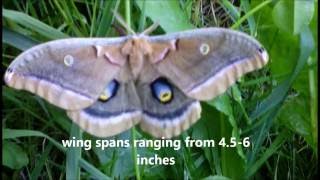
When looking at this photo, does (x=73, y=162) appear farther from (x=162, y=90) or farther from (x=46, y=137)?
(x=162, y=90)

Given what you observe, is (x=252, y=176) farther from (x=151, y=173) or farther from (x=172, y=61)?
(x=172, y=61)

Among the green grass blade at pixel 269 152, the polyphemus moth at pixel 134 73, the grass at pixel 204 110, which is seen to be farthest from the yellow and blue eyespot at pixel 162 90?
the green grass blade at pixel 269 152

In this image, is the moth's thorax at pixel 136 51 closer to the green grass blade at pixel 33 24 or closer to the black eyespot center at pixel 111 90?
the black eyespot center at pixel 111 90

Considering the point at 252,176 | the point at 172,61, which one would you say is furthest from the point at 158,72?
the point at 252,176

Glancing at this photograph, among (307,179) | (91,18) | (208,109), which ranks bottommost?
(307,179)

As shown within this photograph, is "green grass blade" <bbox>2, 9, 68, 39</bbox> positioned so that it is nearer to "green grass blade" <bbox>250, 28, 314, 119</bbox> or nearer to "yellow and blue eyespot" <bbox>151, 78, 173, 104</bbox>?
"yellow and blue eyespot" <bbox>151, 78, 173, 104</bbox>

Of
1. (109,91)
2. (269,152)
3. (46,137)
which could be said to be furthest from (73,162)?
(269,152)

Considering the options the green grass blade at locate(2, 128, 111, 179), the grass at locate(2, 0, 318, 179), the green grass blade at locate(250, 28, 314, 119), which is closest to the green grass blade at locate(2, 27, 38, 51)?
the grass at locate(2, 0, 318, 179)
